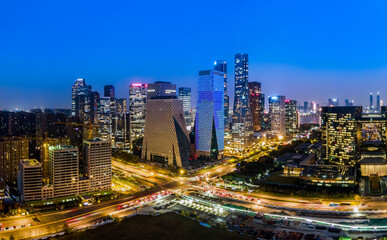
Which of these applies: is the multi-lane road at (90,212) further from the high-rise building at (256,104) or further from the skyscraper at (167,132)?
the high-rise building at (256,104)

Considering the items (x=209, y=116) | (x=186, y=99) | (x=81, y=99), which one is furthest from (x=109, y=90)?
(x=209, y=116)

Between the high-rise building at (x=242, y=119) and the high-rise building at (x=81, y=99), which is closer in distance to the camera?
the high-rise building at (x=242, y=119)

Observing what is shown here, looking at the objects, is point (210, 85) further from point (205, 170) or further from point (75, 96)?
point (75, 96)

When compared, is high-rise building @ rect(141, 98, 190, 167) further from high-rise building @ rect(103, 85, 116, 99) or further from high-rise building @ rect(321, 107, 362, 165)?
high-rise building @ rect(103, 85, 116, 99)

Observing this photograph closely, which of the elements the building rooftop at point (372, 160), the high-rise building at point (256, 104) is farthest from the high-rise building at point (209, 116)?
the high-rise building at point (256, 104)

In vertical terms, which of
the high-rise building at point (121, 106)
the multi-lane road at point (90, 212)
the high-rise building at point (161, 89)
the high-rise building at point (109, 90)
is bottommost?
the multi-lane road at point (90, 212)

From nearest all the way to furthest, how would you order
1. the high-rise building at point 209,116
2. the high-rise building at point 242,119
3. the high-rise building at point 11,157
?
1. the high-rise building at point 11,157
2. the high-rise building at point 209,116
3. the high-rise building at point 242,119
